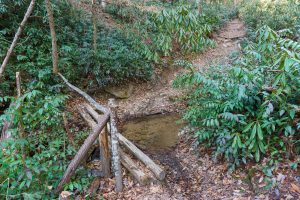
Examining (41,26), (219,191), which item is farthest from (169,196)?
(41,26)

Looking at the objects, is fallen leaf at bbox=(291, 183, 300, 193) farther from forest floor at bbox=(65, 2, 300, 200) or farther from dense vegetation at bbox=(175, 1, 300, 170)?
dense vegetation at bbox=(175, 1, 300, 170)

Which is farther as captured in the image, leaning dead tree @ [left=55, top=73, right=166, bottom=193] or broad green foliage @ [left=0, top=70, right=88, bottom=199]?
leaning dead tree @ [left=55, top=73, right=166, bottom=193]

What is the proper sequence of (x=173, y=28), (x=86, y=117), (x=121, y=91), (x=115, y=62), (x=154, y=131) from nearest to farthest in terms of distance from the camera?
(x=173, y=28), (x=86, y=117), (x=154, y=131), (x=115, y=62), (x=121, y=91)

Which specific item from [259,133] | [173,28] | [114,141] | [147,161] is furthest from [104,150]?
[173,28]

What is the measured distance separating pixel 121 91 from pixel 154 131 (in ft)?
7.65

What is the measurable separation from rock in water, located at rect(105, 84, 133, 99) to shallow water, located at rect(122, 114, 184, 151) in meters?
1.35

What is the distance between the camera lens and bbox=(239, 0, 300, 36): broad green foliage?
9711 mm

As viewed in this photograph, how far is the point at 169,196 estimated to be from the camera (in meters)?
3.56

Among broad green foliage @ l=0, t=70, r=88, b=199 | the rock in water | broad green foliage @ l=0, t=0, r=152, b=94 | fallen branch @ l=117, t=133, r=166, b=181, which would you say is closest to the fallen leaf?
fallen branch @ l=117, t=133, r=166, b=181

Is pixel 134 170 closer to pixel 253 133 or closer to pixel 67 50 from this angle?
pixel 253 133

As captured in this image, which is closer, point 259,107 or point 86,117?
point 259,107

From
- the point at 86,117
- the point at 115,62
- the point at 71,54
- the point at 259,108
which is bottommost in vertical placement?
the point at 86,117

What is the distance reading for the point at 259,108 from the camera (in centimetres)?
371

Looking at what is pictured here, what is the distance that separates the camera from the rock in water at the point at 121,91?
24.4ft
